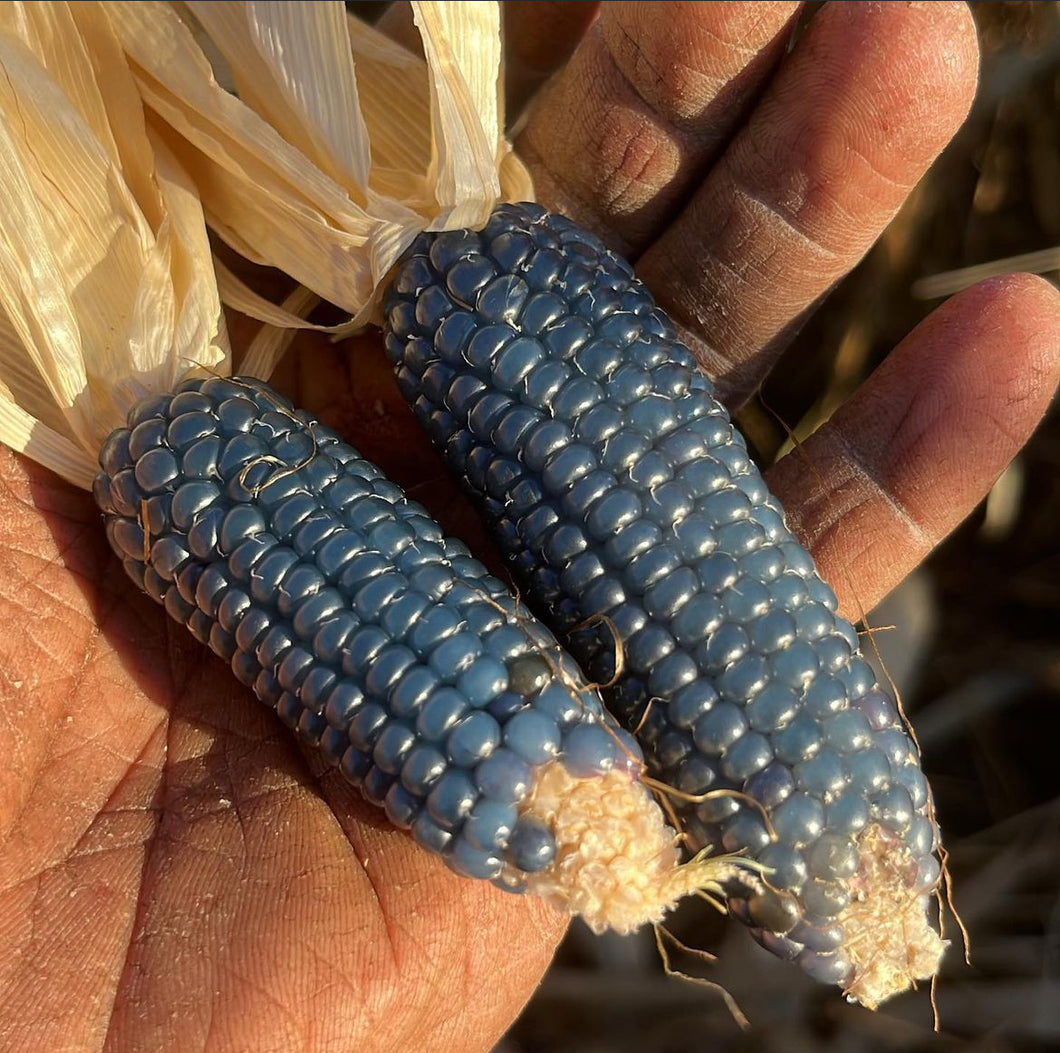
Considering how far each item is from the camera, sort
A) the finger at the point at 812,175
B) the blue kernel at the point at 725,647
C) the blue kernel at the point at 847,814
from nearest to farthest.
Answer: the blue kernel at the point at 847,814, the blue kernel at the point at 725,647, the finger at the point at 812,175

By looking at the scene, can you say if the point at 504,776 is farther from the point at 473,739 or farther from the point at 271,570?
the point at 271,570

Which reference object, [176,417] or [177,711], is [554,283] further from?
[177,711]

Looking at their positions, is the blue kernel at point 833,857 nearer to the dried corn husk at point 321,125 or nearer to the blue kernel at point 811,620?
the blue kernel at point 811,620

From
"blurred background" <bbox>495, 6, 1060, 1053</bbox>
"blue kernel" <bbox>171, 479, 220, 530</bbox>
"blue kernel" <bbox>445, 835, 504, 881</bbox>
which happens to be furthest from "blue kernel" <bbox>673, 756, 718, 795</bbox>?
"blurred background" <bbox>495, 6, 1060, 1053</bbox>

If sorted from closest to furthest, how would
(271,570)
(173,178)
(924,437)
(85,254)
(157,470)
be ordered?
(271,570)
(157,470)
(85,254)
(173,178)
(924,437)

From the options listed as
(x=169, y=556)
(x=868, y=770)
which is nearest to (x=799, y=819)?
(x=868, y=770)

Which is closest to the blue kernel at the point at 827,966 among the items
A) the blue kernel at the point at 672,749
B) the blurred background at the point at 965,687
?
the blue kernel at the point at 672,749
